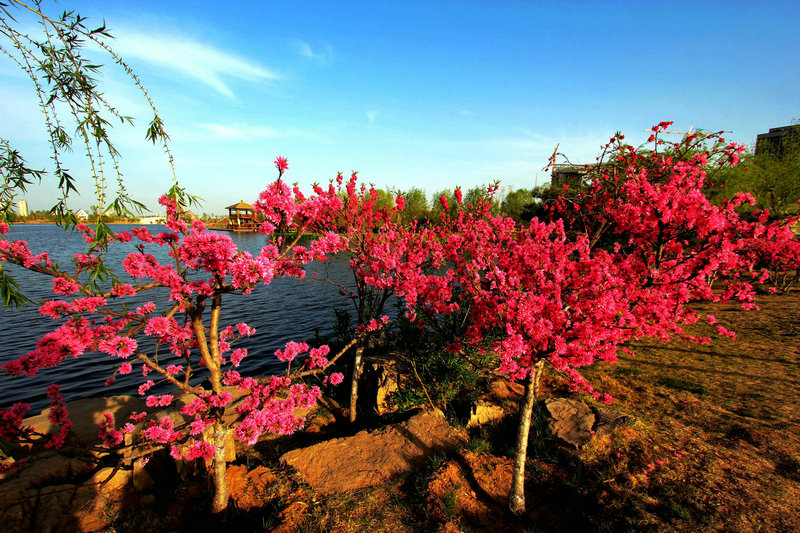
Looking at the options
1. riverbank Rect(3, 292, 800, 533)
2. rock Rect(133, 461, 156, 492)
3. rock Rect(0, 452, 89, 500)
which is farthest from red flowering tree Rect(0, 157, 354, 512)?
rock Rect(0, 452, 89, 500)

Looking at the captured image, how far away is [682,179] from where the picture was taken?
6.66m

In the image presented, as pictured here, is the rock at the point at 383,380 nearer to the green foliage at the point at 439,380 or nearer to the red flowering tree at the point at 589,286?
the green foliage at the point at 439,380

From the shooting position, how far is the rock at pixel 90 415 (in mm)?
7383

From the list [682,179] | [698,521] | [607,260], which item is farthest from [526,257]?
[698,521]

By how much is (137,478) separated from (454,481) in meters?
5.59

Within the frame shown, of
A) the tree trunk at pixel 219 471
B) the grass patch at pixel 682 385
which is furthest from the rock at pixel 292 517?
the grass patch at pixel 682 385

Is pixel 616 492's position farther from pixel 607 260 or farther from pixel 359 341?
pixel 359 341

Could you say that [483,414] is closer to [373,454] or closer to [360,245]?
[373,454]

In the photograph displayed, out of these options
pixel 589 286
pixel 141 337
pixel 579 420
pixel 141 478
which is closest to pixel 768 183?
pixel 579 420

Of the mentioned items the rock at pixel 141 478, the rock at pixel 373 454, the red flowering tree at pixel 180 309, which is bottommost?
the rock at pixel 141 478

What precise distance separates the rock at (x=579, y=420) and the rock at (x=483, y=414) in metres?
1.04

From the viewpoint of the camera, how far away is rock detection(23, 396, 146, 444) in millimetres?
7383

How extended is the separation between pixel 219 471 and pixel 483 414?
504 cm

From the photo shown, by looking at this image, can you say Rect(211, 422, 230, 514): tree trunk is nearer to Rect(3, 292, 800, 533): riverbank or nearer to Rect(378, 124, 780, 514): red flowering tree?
Rect(3, 292, 800, 533): riverbank
